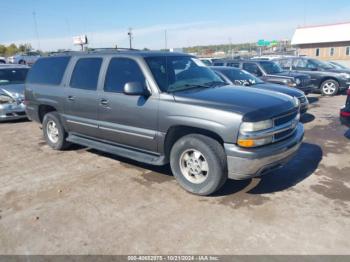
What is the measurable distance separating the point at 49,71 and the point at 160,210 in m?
3.98

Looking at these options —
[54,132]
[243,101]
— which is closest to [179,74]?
[243,101]

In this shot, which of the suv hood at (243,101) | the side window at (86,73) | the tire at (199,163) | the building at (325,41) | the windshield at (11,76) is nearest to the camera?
the suv hood at (243,101)

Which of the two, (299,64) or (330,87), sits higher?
(299,64)

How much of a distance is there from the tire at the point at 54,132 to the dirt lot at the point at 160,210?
509mm

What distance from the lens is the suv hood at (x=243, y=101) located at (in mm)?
3697

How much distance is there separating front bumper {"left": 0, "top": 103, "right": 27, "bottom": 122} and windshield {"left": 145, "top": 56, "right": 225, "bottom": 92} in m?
6.07

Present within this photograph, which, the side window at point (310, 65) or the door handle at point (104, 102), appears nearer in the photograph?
the door handle at point (104, 102)

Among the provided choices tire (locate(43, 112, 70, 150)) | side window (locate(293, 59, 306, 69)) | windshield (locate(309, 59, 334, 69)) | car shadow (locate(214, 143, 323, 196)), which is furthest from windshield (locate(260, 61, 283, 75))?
tire (locate(43, 112, 70, 150))

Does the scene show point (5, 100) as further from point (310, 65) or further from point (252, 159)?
point (310, 65)

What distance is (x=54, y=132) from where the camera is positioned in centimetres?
635

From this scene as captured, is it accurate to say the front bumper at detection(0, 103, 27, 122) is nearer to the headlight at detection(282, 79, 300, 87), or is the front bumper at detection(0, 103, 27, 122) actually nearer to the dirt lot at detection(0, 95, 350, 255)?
the dirt lot at detection(0, 95, 350, 255)

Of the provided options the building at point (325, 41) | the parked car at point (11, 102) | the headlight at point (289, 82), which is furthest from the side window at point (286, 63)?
the building at point (325, 41)

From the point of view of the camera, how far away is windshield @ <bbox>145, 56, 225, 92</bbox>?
449 centimetres

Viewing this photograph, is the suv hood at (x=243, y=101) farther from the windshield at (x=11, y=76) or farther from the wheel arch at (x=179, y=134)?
the windshield at (x=11, y=76)
